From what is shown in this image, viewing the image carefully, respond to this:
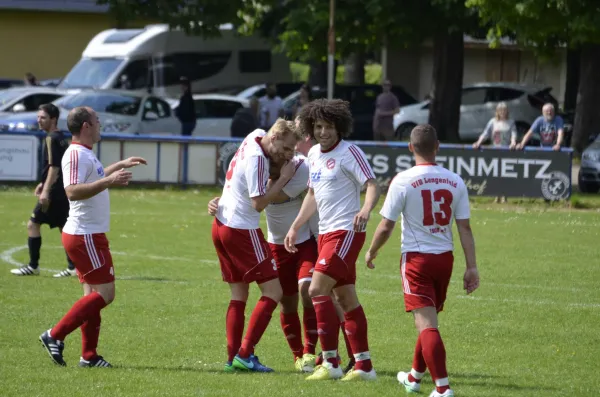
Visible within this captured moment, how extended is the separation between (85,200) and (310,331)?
6.45ft

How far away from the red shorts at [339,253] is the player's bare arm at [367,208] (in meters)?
0.10

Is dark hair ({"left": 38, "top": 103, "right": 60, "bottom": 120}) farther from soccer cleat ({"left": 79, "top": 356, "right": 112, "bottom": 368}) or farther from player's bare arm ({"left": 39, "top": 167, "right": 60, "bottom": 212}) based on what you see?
soccer cleat ({"left": 79, "top": 356, "right": 112, "bottom": 368})

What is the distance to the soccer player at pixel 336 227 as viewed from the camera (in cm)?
782

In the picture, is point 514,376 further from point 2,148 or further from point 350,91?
point 350,91

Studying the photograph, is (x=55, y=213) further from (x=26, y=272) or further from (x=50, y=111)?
(x=50, y=111)

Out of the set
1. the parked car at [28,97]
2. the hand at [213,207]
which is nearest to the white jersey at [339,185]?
the hand at [213,207]

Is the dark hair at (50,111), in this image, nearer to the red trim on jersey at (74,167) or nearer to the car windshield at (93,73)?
the red trim on jersey at (74,167)

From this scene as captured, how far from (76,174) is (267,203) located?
1431 mm

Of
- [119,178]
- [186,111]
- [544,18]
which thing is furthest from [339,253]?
[186,111]

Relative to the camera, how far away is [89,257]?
830 centimetres

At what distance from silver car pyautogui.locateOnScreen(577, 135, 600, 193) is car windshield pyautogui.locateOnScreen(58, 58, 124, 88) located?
54.1 feet

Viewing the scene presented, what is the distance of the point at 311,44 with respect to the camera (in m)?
31.2

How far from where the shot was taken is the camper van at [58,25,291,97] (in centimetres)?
3506

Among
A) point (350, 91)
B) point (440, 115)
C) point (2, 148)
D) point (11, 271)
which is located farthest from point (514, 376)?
point (350, 91)
